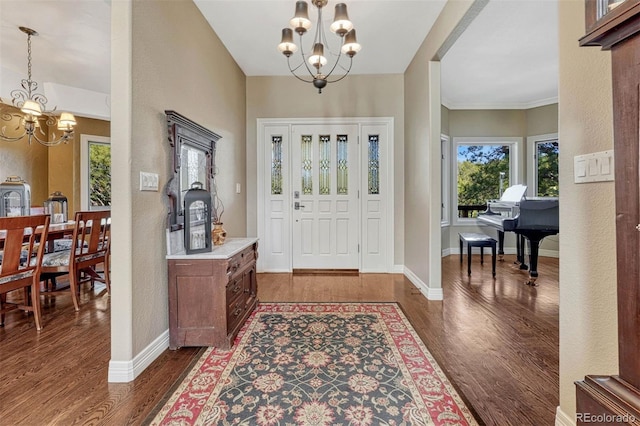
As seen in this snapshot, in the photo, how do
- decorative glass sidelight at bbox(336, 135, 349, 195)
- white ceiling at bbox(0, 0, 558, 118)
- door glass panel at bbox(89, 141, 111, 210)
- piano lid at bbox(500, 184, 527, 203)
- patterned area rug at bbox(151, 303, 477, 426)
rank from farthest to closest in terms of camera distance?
door glass panel at bbox(89, 141, 111, 210) → piano lid at bbox(500, 184, 527, 203) → decorative glass sidelight at bbox(336, 135, 349, 195) → white ceiling at bbox(0, 0, 558, 118) → patterned area rug at bbox(151, 303, 477, 426)

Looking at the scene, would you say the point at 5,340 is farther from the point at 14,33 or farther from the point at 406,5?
the point at 406,5

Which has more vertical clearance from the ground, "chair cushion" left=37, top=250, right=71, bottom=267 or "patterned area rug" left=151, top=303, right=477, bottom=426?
"chair cushion" left=37, top=250, right=71, bottom=267

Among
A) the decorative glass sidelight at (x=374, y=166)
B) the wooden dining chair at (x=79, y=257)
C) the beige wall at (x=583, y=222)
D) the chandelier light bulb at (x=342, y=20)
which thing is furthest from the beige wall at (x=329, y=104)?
the beige wall at (x=583, y=222)

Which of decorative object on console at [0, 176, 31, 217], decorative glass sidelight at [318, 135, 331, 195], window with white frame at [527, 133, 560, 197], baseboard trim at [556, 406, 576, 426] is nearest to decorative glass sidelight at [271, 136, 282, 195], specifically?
decorative glass sidelight at [318, 135, 331, 195]

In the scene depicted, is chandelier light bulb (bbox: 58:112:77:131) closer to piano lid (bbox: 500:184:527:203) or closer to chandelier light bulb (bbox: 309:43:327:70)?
chandelier light bulb (bbox: 309:43:327:70)

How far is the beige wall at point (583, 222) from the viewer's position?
118 cm

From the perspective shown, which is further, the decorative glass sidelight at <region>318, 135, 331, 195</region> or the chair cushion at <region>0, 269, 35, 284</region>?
the decorative glass sidelight at <region>318, 135, 331, 195</region>

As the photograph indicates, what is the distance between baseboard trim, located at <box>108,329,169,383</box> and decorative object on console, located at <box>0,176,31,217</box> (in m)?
3.15

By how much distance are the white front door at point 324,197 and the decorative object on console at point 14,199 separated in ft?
11.0

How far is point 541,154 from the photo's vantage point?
566 cm

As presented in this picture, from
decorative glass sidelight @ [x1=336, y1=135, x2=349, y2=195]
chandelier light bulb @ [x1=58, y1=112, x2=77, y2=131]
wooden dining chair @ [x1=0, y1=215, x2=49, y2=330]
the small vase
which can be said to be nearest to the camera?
wooden dining chair @ [x1=0, y1=215, x2=49, y2=330]

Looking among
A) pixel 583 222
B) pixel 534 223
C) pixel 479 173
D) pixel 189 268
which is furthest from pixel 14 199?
pixel 479 173

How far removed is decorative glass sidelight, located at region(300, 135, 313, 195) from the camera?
4.56 m

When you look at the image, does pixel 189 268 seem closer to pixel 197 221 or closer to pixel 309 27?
pixel 197 221
